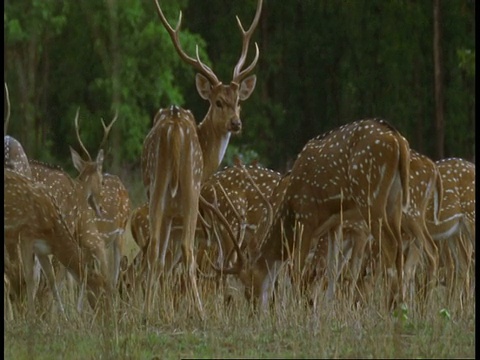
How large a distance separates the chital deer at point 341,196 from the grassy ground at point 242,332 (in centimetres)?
52

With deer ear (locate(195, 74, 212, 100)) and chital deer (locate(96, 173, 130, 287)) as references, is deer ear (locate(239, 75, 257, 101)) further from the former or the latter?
chital deer (locate(96, 173, 130, 287))

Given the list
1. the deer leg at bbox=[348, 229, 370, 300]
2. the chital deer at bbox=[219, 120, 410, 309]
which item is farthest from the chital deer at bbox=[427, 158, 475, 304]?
the chital deer at bbox=[219, 120, 410, 309]

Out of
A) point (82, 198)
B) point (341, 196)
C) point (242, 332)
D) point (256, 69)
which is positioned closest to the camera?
point (242, 332)

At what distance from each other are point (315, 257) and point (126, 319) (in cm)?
214

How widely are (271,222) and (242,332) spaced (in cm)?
248

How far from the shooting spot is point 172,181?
821 cm

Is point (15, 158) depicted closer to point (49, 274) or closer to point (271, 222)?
point (49, 274)

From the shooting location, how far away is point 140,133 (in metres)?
15.6

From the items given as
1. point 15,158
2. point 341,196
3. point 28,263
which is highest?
point 15,158

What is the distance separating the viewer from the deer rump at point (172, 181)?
815cm

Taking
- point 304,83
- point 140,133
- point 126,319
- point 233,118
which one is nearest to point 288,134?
point 304,83

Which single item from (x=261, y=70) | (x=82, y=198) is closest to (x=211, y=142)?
(x=82, y=198)

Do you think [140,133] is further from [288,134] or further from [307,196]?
[307,196]

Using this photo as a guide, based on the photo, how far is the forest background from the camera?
39.1ft
